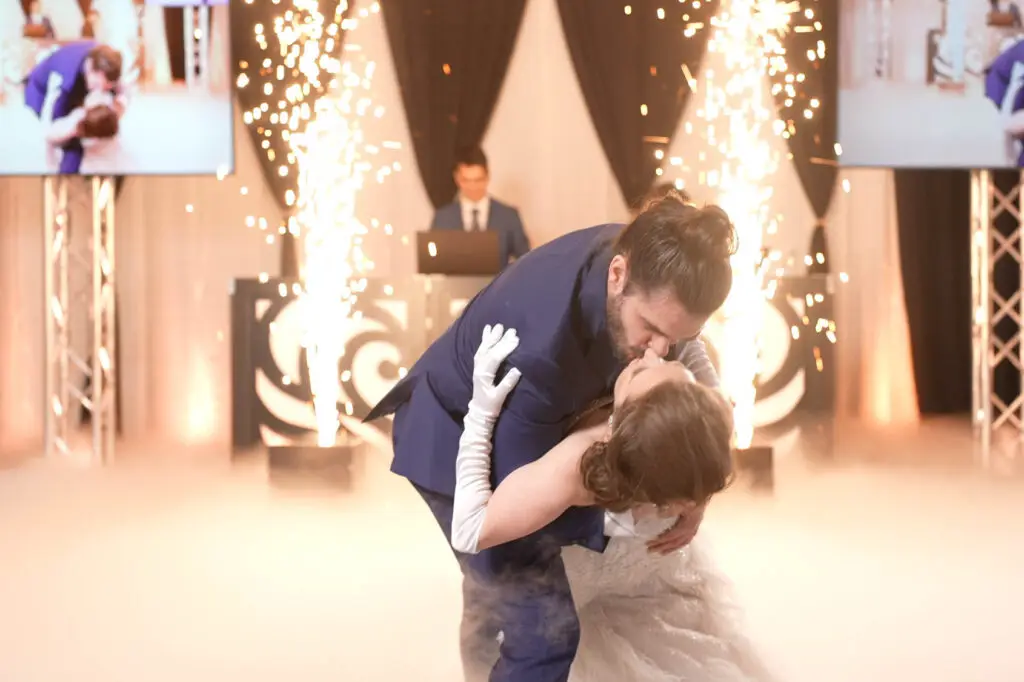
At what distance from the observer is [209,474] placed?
4.05m

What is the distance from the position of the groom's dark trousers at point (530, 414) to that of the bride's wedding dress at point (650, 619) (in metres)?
0.08

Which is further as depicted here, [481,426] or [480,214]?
[480,214]

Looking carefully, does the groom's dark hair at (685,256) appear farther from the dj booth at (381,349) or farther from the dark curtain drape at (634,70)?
the dark curtain drape at (634,70)

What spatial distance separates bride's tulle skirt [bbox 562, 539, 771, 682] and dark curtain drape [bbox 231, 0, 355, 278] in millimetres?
3462

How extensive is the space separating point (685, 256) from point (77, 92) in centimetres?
372

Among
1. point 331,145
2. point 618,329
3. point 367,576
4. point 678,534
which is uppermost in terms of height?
point 331,145

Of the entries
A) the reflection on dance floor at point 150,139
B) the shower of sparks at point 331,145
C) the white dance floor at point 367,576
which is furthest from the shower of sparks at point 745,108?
the reflection on dance floor at point 150,139

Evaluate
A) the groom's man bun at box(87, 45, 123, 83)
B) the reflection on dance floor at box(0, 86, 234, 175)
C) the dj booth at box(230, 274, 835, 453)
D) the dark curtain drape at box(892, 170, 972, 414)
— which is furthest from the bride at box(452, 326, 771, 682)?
the dark curtain drape at box(892, 170, 972, 414)

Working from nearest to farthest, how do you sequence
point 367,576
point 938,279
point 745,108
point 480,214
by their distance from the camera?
point 367,576, point 480,214, point 745,108, point 938,279

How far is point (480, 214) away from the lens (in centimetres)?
449

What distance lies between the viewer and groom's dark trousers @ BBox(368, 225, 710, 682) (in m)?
1.44

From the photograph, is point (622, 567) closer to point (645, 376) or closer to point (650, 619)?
point (650, 619)

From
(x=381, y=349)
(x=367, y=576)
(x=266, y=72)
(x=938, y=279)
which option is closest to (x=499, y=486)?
(x=367, y=576)

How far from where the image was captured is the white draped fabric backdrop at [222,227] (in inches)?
188
